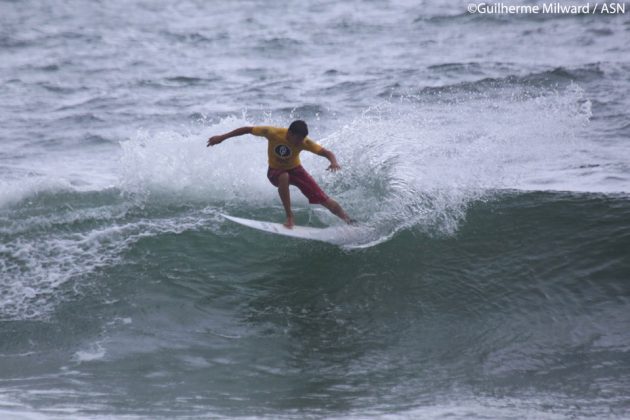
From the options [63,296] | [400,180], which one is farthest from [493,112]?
[63,296]

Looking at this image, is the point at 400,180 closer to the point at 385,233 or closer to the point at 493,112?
the point at 385,233

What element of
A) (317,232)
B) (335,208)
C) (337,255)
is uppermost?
(335,208)

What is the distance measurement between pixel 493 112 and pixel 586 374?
8060 millimetres

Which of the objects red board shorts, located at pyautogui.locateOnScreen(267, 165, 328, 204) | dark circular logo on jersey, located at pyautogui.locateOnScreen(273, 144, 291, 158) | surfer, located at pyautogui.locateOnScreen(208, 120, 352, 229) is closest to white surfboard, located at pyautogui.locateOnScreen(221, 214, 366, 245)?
surfer, located at pyautogui.locateOnScreen(208, 120, 352, 229)

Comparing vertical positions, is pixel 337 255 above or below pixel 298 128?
below

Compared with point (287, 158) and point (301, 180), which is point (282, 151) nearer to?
point (287, 158)

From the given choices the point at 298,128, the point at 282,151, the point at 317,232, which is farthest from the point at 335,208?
the point at 298,128

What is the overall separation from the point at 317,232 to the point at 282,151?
109 centimetres

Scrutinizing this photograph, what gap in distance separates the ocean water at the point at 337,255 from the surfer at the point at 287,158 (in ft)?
2.09

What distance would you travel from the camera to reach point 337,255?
8844 mm

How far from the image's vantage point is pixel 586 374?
641 cm

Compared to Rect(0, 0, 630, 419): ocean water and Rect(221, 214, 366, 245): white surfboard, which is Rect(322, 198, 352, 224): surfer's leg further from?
Rect(0, 0, 630, 419): ocean water

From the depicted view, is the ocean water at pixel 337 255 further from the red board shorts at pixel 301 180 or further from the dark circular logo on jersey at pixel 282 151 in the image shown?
the dark circular logo on jersey at pixel 282 151

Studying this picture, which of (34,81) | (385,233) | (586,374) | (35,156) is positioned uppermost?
(34,81)
